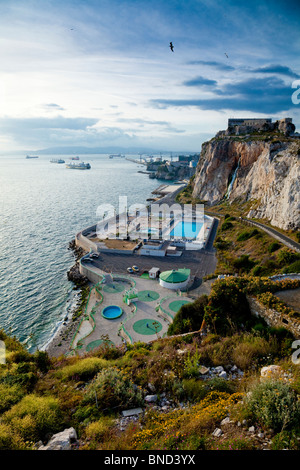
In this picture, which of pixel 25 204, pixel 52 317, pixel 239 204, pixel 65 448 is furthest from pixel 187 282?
pixel 25 204

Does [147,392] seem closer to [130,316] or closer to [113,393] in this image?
[113,393]

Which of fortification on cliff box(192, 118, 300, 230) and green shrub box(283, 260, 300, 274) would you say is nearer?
green shrub box(283, 260, 300, 274)

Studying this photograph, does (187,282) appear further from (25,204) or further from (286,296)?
(25,204)

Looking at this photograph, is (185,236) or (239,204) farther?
(239,204)

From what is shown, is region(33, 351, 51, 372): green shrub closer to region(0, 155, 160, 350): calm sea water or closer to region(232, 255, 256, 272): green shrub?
region(0, 155, 160, 350): calm sea water

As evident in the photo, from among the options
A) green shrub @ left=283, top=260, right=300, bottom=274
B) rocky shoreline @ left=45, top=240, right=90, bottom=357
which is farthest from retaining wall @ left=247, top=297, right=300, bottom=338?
green shrub @ left=283, top=260, right=300, bottom=274
